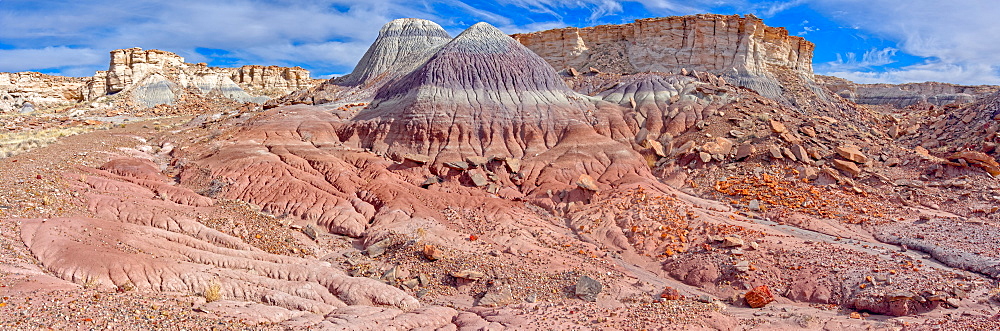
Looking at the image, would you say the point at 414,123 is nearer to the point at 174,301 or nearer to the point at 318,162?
the point at 318,162

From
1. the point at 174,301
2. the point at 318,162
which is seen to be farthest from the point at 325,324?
the point at 318,162

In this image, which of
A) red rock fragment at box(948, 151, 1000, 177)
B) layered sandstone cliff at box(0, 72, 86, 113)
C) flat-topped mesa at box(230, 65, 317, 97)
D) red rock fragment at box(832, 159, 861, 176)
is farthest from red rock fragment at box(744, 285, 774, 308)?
layered sandstone cliff at box(0, 72, 86, 113)

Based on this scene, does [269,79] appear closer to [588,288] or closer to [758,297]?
[588,288]

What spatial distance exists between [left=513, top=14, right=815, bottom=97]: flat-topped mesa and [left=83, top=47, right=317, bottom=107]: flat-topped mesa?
4535 cm

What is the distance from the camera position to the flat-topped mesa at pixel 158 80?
218 ft

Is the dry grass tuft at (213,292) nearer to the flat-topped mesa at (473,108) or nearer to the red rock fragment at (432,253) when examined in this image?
the red rock fragment at (432,253)

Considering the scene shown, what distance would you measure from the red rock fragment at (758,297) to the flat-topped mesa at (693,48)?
134ft

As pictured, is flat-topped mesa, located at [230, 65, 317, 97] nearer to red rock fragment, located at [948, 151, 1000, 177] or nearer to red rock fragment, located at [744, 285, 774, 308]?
red rock fragment, located at [948, 151, 1000, 177]

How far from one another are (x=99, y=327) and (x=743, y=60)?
54.7m

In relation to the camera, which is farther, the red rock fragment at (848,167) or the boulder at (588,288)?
the red rock fragment at (848,167)

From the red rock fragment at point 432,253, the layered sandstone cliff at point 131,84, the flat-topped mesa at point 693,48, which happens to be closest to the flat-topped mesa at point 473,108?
the red rock fragment at point 432,253

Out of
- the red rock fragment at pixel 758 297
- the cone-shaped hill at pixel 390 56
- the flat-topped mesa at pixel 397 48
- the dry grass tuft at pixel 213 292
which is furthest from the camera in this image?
the flat-topped mesa at pixel 397 48

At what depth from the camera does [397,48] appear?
4234cm

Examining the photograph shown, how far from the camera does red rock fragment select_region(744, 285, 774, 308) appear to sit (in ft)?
44.4
